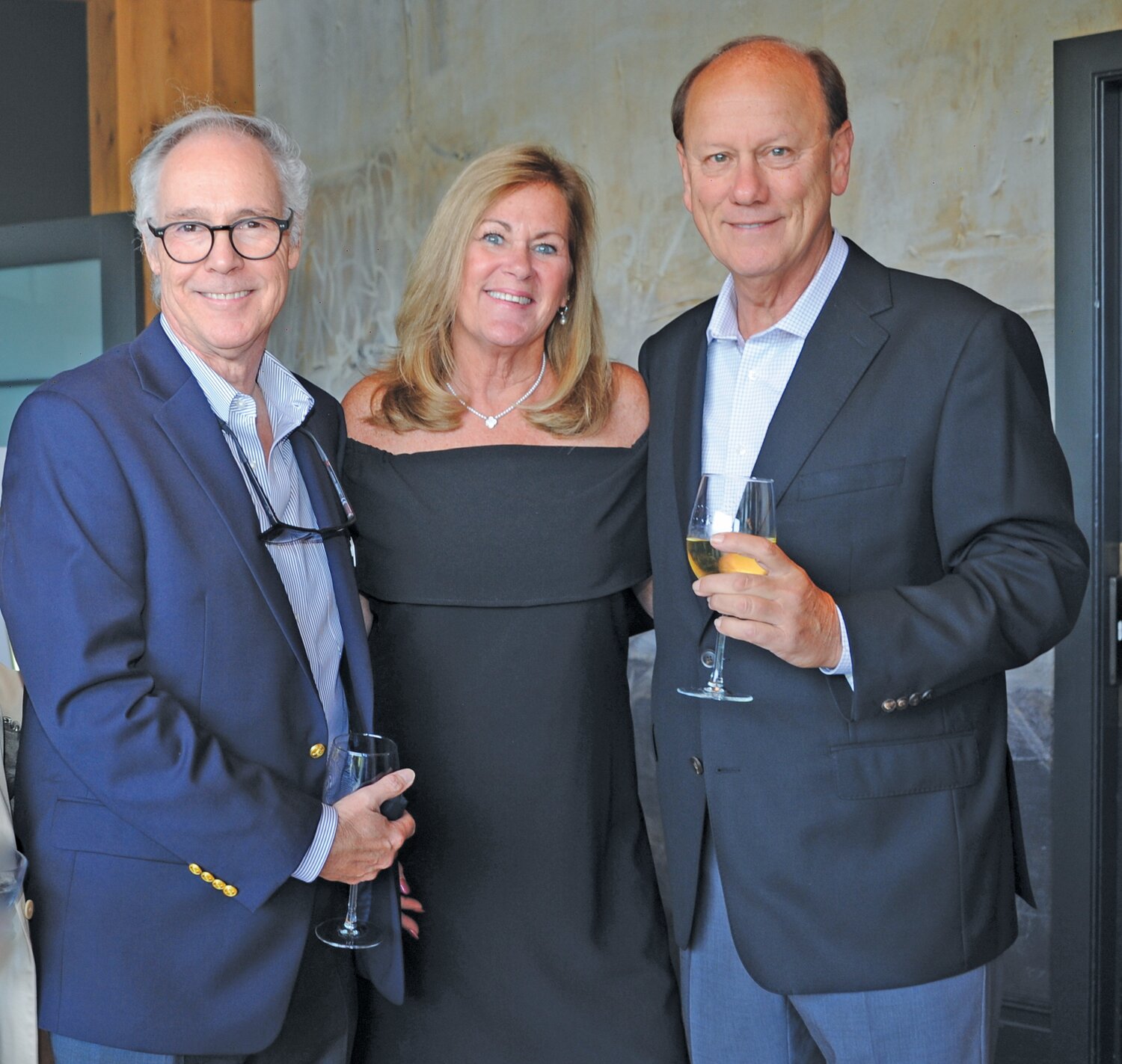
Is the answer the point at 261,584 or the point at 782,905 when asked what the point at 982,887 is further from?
the point at 261,584

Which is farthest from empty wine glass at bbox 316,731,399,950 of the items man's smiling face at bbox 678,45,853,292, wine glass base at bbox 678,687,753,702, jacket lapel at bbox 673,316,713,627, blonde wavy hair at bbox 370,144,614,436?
man's smiling face at bbox 678,45,853,292

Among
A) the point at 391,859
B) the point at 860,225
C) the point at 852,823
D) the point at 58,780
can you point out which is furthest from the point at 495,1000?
the point at 860,225

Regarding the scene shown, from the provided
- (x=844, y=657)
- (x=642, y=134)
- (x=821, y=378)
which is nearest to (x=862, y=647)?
(x=844, y=657)

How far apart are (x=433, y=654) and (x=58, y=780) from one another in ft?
2.44

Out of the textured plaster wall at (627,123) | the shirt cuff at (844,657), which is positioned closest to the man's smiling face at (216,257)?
the shirt cuff at (844,657)

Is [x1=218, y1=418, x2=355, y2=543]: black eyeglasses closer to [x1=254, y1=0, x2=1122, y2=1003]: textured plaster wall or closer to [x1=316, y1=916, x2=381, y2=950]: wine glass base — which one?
[x1=316, y1=916, x2=381, y2=950]: wine glass base

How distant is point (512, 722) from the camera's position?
2229mm

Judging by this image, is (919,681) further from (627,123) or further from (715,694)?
(627,123)

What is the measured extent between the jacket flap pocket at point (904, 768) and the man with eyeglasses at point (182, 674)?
0.63 meters

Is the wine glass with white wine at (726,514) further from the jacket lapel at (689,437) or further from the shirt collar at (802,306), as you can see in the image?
the shirt collar at (802,306)

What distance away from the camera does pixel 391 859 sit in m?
1.83

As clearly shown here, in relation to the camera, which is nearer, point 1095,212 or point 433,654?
point 433,654

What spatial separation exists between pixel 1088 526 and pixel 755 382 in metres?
1.53

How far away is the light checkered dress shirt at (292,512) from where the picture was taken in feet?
5.93
